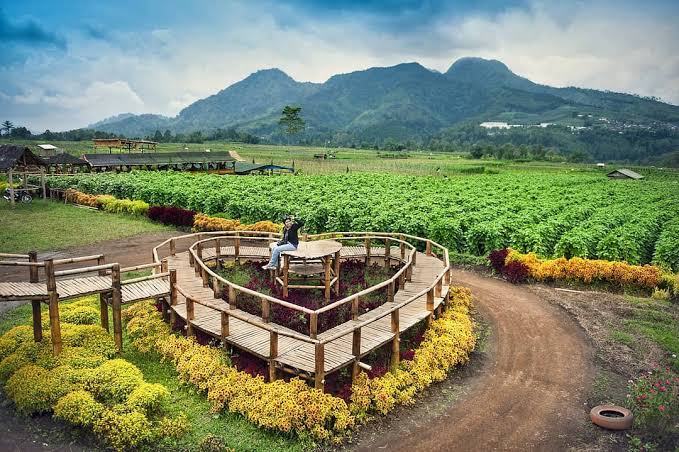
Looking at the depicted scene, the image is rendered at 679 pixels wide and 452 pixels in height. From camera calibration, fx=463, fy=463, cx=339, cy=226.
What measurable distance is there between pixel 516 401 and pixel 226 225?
1838 centimetres

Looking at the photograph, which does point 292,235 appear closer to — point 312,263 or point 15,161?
point 312,263

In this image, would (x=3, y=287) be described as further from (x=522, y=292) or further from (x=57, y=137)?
(x=57, y=137)

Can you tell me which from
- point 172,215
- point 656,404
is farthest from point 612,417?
point 172,215

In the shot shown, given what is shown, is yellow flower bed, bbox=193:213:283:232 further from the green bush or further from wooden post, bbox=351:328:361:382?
the green bush

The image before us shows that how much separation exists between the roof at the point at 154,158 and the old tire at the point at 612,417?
174 feet

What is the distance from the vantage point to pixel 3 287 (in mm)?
9789

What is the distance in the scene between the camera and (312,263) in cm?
1447

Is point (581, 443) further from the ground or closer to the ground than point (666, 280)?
closer to the ground

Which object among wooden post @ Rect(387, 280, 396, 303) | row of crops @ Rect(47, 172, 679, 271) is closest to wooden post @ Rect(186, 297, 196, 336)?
wooden post @ Rect(387, 280, 396, 303)

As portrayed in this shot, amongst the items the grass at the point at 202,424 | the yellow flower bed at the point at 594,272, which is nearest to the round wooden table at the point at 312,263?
the grass at the point at 202,424

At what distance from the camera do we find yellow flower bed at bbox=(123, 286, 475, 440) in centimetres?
801

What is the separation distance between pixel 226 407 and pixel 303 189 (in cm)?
2689

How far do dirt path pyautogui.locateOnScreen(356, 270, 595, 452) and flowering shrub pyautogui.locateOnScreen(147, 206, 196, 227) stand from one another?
734 inches

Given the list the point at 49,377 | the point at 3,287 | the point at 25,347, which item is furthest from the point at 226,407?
the point at 3,287
